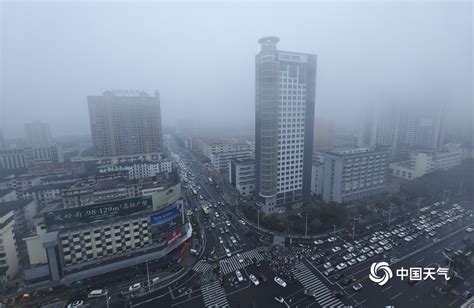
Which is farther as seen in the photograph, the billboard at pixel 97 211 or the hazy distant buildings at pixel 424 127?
the hazy distant buildings at pixel 424 127

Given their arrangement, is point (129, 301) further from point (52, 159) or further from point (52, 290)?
point (52, 159)

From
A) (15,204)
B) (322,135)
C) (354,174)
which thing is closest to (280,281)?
(354,174)

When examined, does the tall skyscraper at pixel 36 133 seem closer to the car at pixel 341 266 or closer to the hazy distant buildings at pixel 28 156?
the hazy distant buildings at pixel 28 156

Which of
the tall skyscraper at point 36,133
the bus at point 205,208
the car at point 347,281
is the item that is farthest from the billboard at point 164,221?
the tall skyscraper at point 36,133

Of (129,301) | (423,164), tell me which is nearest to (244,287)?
(129,301)

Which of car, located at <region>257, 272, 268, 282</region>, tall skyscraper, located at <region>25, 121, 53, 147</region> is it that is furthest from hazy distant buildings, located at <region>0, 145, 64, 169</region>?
car, located at <region>257, 272, 268, 282</region>

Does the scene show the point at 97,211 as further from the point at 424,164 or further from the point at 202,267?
the point at 424,164
